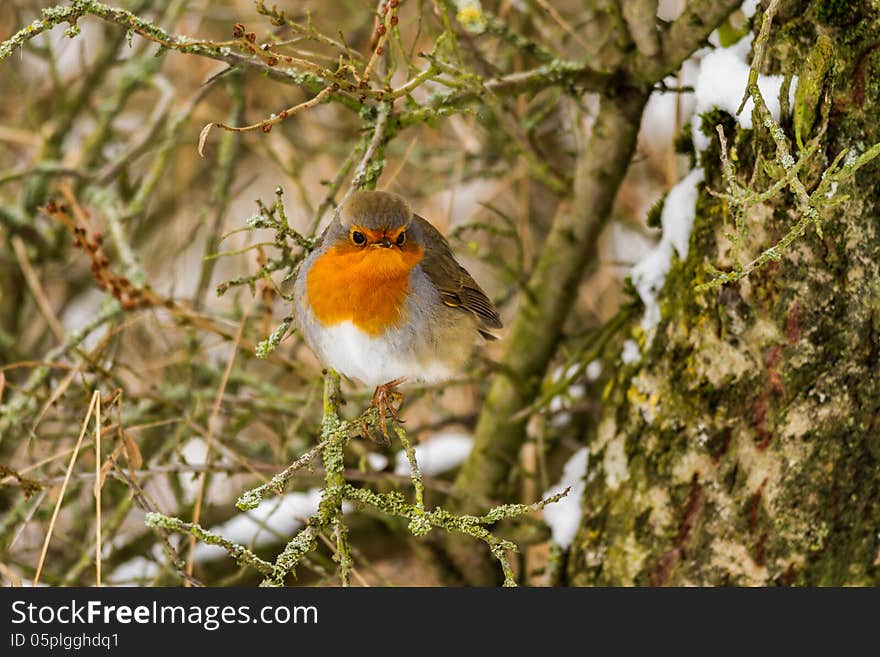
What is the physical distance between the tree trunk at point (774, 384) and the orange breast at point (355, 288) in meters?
0.69

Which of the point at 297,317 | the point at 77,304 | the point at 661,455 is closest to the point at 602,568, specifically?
the point at 661,455

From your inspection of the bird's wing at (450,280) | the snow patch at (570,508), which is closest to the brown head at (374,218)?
the bird's wing at (450,280)

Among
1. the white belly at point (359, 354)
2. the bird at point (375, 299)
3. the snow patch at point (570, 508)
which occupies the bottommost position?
the snow patch at point (570, 508)

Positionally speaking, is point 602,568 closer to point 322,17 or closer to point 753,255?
point 753,255

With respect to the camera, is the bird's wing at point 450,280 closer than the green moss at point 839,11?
No

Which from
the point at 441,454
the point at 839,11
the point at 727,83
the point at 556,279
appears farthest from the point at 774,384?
the point at 441,454

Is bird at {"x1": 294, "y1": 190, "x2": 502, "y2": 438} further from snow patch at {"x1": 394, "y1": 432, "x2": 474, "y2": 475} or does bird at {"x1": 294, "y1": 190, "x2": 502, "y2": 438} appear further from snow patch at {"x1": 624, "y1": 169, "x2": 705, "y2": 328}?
snow patch at {"x1": 394, "y1": 432, "x2": 474, "y2": 475}

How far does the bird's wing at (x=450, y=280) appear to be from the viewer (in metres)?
2.62

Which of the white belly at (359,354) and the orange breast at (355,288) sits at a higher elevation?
the orange breast at (355,288)

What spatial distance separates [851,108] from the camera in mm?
2018

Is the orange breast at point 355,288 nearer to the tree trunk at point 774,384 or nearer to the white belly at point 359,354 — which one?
the white belly at point 359,354

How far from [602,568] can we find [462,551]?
0.90 metres

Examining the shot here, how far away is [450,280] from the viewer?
2668 mm

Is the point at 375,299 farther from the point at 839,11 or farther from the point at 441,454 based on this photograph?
the point at 441,454
